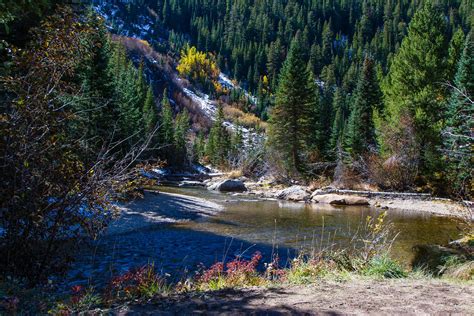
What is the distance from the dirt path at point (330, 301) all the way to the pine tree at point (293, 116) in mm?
30010

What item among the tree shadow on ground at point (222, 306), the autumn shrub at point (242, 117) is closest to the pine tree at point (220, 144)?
the autumn shrub at point (242, 117)

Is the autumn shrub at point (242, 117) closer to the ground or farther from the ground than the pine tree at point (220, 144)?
farther from the ground

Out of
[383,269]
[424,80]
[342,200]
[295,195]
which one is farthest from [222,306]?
[424,80]

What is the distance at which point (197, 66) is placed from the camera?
543 feet

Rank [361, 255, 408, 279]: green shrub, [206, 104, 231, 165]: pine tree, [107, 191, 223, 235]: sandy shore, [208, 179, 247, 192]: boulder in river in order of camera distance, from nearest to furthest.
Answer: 1. [361, 255, 408, 279]: green shrub
2. [107, 191, 223, 235]: sandy shore
3. [208, 179, 247, 192]: boulder in river
4. [206, 104, 231, 165]: pine tree

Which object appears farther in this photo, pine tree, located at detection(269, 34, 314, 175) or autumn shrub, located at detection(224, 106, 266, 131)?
autumn shrub, located at detection(224, 106, 266, 131)

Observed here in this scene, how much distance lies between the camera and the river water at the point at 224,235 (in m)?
8.97

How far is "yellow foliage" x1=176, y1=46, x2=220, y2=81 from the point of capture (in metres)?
163

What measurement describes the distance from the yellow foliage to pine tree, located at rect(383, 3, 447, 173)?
14089 cm

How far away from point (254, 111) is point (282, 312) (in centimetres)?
14453

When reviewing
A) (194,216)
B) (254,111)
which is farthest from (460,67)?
(254,111)

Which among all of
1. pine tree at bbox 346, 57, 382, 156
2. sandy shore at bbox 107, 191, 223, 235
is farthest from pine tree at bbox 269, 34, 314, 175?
sandy shore at bbox 107, 191, 223, 235

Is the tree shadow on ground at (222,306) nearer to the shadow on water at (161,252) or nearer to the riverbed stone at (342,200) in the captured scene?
the shadow on water at (161,252)

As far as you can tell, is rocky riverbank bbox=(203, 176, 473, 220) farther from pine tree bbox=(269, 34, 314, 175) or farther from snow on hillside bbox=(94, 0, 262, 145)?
snow on hillside bbox=(94, 0, 262, 145)
